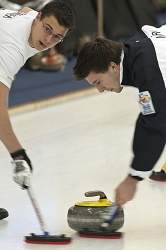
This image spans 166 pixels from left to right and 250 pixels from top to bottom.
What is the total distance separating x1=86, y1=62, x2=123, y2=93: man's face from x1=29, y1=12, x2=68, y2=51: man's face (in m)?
0.55

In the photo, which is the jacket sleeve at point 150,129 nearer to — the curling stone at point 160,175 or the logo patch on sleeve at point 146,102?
the logo patch on sleeve at point 146,102

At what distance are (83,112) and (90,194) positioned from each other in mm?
2656

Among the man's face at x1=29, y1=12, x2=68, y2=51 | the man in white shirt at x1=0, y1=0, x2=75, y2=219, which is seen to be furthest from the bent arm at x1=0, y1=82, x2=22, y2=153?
the man's face at x1=29, y1=12, x2=68, y2=51

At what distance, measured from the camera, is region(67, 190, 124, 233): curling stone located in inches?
112

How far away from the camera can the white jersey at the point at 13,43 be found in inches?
117

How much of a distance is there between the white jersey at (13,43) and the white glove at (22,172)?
1.38 ft

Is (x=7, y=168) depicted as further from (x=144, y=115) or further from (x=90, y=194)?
(x=144, y=115)

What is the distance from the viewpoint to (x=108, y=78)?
258 centimetres

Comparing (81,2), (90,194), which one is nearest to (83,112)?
(81,2)

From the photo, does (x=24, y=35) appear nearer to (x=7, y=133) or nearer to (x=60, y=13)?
(x=60, y=13)

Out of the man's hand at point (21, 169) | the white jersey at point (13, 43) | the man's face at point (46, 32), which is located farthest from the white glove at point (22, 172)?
the man's face at point (46, 32)

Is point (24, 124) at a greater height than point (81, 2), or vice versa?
point (81, 2)

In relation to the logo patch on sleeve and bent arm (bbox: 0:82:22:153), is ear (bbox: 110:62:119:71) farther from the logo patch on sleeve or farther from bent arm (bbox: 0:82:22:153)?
bent arm (bbox: 0:82:22:153)

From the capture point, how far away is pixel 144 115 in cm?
252
